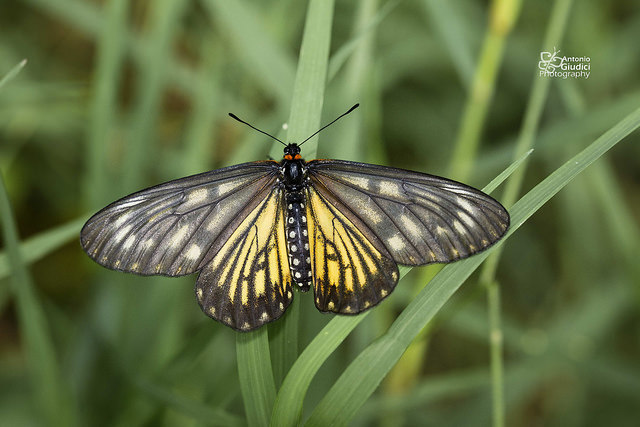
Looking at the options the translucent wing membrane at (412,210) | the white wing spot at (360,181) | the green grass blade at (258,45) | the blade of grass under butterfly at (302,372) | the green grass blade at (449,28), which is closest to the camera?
the blade of grass under butterfly at (302,372)

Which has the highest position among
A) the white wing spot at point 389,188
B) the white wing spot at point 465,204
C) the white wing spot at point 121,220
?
the white wing spot at point 389,188

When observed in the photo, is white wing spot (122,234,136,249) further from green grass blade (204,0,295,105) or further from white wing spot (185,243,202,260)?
green grass blade (204,0,295,105)

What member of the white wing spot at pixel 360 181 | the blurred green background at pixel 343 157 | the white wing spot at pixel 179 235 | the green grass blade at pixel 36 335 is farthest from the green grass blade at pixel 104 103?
the white wing spot at pixel 360 181

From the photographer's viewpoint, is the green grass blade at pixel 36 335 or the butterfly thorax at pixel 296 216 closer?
the green grass blade at pixel 36 335

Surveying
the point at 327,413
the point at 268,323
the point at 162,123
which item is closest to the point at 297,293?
the point at 268,323

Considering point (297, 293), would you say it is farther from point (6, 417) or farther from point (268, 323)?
point (6, 417)

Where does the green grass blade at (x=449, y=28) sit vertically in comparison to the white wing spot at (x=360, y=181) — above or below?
above

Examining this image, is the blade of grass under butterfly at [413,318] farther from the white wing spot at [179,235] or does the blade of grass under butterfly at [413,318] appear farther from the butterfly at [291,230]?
the white wing spot at [179,235]
